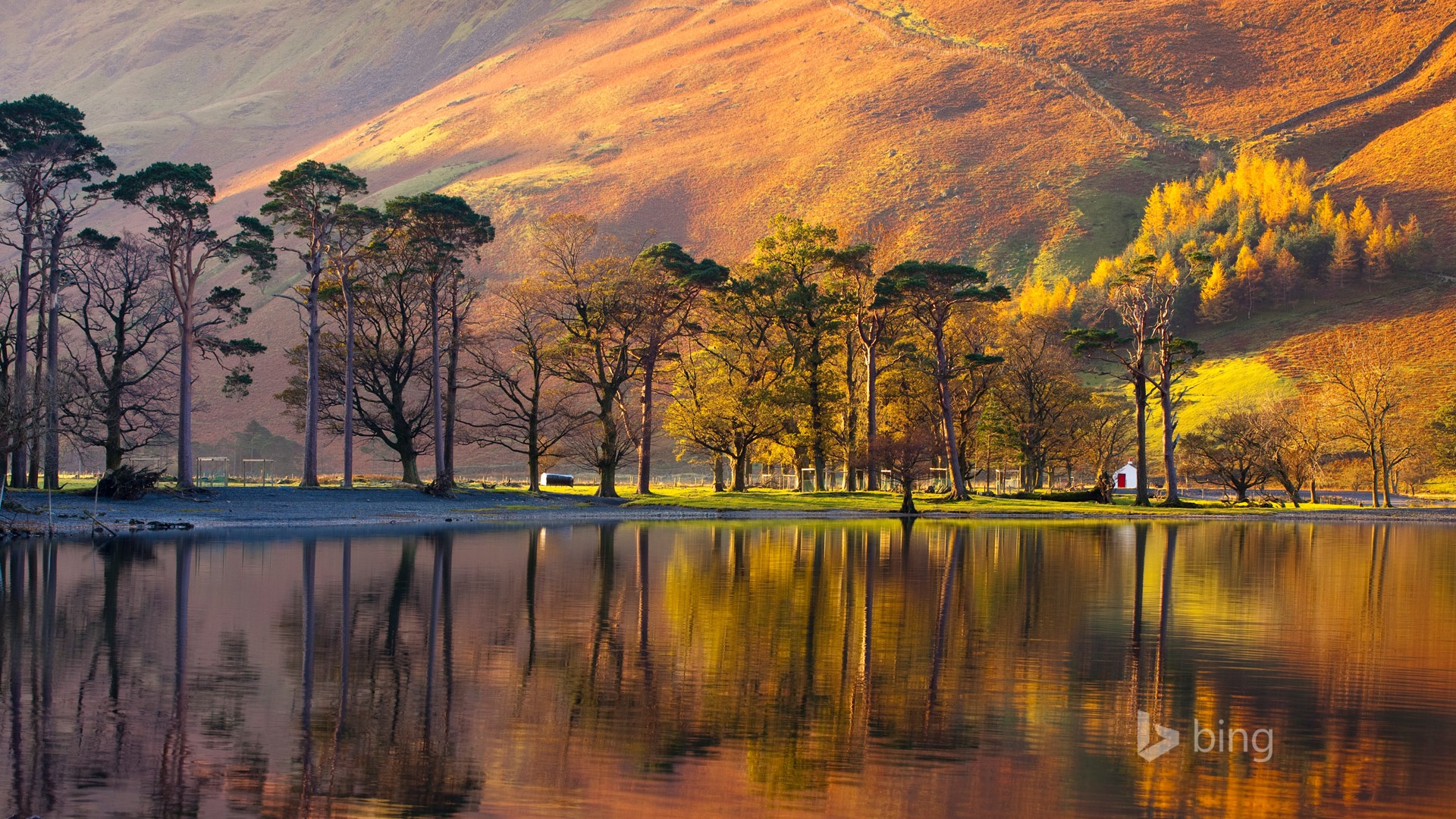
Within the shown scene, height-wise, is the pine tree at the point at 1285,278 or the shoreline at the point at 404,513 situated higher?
the pine tree at the point at 1285,278

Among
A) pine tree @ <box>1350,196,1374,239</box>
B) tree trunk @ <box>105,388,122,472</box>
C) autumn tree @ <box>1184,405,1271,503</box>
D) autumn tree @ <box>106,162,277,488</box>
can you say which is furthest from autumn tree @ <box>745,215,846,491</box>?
pine tree @ <box>1350,196,1374,239</box>

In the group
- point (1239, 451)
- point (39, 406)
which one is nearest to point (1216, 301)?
point (1239, 451)

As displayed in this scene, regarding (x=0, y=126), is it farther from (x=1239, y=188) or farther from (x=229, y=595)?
(x=1239, y=188)

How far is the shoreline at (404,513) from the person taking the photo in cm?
4353

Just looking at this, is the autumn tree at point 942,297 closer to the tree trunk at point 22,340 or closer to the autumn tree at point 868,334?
the autumn tree at point 868,334

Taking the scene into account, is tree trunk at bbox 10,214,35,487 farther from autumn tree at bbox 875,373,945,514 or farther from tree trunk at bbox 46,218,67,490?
autumn tree at bbox 875,373,945,514

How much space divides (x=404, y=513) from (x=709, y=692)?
40269mm

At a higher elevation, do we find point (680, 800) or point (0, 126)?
point (0, 126)

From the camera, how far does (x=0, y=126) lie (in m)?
47.5

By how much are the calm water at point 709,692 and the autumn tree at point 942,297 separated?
1518 inches

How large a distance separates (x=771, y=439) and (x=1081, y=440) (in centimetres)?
2980

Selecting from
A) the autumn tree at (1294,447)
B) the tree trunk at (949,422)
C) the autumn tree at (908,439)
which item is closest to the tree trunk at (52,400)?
the autumn tree at (908,439)

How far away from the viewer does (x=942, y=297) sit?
2724 inches

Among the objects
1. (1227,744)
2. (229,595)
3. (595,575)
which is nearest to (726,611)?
(595,575)
